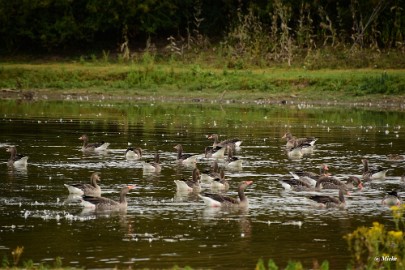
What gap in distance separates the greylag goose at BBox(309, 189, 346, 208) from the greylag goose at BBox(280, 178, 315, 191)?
7.61ft

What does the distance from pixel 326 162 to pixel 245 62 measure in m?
27.7

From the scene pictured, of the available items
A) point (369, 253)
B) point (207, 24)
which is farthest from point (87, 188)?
point (207, 24)

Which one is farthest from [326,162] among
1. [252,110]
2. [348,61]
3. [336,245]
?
[348,61]

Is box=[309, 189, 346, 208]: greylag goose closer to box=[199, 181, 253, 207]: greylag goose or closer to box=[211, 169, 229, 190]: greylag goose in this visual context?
box=[199, 181, 253, 207]: greylag goose

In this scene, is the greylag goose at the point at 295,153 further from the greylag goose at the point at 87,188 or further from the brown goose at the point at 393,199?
the brown goose at the point at 393,199

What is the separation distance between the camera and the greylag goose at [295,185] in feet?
92.5

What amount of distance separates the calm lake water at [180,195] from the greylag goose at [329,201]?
0.75 feet

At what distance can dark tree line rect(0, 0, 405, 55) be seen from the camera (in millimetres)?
63375

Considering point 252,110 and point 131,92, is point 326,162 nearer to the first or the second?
point 252,110

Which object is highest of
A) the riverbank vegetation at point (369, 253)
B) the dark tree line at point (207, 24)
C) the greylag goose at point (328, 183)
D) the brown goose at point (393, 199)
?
the dark tree line at point (207, 24)

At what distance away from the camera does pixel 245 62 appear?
61.7m

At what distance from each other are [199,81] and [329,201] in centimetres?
3467

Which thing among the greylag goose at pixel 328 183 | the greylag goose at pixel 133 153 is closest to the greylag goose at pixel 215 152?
the greylag goose at pixel 133 153

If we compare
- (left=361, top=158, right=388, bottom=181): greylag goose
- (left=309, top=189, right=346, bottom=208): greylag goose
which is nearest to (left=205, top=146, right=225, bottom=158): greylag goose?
(left=361, top=158, right=388, bottom=181): greylag goose
